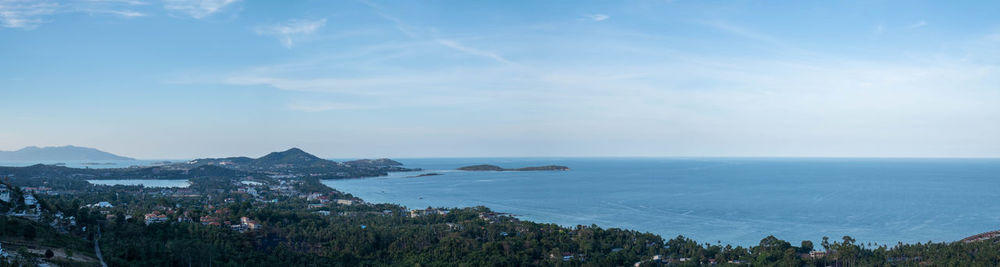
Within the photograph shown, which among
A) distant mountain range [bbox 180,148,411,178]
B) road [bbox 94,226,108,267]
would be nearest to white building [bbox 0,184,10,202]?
road [bbox 94,226,108,267]

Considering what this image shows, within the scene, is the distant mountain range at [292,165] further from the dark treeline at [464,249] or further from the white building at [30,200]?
the dark treeline at [464,249]

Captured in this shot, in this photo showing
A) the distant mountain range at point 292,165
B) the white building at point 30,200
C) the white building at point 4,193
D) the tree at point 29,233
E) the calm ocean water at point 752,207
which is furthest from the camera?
the distant mountain range at point 292,165

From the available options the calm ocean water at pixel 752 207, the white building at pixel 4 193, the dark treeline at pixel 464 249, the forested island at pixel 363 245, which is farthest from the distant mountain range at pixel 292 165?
the dark treeline at pixel 464 249

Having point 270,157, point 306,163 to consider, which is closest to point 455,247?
point 306,163

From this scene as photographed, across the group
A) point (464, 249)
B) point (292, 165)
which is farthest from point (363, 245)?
point (292, 165)

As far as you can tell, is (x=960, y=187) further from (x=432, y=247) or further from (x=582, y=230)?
(x=432, y=247)

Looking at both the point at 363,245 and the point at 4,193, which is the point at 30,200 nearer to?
the point at 4,193

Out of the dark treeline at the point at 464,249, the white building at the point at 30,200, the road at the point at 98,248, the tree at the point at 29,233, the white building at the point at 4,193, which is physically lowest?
the dark treeline at the point at 464,249

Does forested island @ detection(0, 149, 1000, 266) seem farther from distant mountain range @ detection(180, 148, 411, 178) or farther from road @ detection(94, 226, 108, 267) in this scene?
distant mountain range @ detection(180, 148, 411, 178)

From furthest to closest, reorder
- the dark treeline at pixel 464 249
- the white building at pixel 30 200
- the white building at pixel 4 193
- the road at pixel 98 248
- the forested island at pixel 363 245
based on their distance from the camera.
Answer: the white building at pixel 30 200 → the white building at pixel 4 193 → the dark treeline at pixel 464 249 → the forested island at pixel 363 245 → the road at pixel 98 248

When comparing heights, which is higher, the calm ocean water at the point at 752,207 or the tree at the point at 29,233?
the tree at the point at 29,233

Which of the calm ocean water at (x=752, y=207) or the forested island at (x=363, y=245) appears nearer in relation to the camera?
the forested island at (x=363, y=245)
